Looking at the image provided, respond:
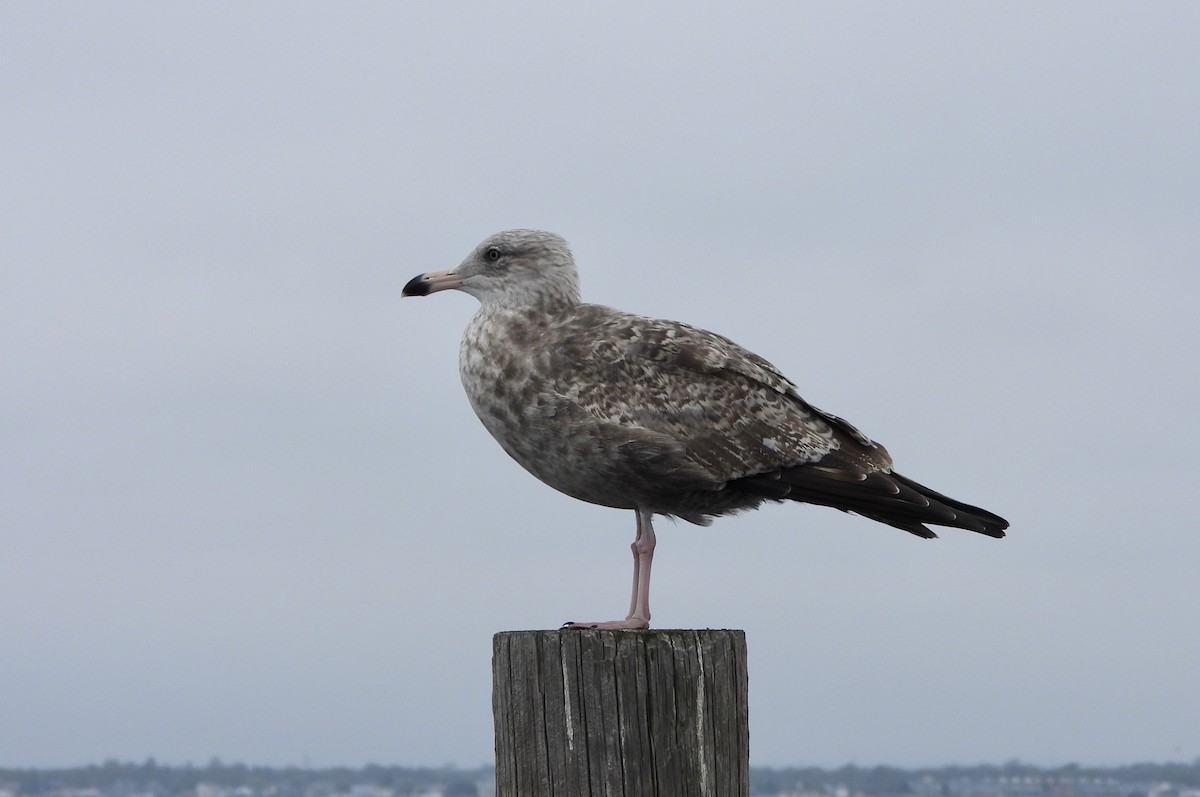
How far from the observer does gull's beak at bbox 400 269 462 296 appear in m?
10.5

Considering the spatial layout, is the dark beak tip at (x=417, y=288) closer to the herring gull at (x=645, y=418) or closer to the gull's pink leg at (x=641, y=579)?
the herring gull at (x=645, y=418)

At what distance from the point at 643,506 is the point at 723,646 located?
2.51 meters

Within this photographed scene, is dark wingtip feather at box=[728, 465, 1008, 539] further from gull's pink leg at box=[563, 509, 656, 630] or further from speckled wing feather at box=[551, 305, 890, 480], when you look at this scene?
gull's pink leg at box=[563, 509, 656, 630]

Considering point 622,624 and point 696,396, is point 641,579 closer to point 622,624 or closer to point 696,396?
point 622,624

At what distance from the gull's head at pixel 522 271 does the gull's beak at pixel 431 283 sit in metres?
0.07

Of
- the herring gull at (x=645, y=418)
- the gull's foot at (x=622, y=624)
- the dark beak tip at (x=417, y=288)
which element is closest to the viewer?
the gull's foot at (x=622, y=624)

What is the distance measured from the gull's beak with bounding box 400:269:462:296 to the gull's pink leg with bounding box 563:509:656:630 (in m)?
2.37

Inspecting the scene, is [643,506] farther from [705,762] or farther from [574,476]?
[705,762]

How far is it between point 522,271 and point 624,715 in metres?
4.24

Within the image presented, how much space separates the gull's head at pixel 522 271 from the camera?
10.2 meters

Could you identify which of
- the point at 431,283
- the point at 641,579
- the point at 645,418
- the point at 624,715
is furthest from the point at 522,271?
the point at 624,715

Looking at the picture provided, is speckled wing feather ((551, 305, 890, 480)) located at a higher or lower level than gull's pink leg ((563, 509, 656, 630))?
higher

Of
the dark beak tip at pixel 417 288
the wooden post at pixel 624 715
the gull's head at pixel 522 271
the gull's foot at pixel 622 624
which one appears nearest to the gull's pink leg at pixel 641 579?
the gull's foot at pixel 622 624

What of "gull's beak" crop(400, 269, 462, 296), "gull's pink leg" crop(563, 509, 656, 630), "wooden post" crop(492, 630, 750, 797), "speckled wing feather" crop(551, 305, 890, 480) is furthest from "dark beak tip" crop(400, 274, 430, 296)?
"wooden post" crop(492, 630, 750, 797)
